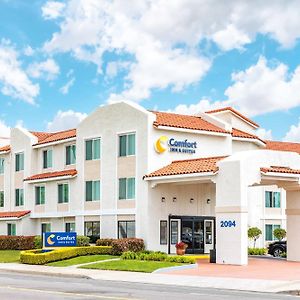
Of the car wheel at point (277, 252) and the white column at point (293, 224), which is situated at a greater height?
the white column at point (293, 224)

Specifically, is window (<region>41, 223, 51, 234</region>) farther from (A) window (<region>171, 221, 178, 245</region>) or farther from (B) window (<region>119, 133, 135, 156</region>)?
(A) window (<region>171, 221, 178, 245</region>)

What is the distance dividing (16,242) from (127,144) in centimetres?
1264

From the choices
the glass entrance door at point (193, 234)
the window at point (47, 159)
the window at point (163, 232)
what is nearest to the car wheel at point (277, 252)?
the glass entrance door at point (193, 234)

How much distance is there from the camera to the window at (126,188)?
44.6 meters

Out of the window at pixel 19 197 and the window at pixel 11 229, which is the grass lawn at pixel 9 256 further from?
the window at pixel 19 197

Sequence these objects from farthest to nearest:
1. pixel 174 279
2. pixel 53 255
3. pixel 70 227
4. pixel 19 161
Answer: pixel 19 161, pixel 70 227, pixel 53 255, pixel 174 279

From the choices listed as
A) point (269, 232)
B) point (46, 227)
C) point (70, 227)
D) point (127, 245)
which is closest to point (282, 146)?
point (269, 232)

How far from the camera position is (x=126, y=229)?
4472cm

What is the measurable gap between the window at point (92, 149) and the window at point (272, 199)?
55.1 feet

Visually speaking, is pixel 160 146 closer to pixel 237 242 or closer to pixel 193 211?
pixel 193 211

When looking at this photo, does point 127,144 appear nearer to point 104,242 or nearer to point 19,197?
point 104,242

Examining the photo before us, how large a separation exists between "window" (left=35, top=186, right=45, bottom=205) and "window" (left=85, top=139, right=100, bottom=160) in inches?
285

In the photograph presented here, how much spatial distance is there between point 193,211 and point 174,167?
4.14 m

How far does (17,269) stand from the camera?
3481 cm
